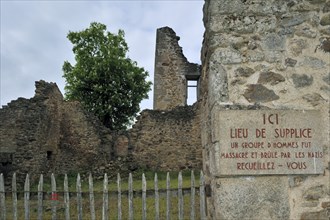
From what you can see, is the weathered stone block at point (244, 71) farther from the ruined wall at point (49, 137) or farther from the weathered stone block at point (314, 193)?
the ruined wall at point (49, 137)

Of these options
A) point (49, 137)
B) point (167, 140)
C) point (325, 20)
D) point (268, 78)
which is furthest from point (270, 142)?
point (49, 137)

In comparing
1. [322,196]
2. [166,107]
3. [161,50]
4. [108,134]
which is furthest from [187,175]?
[322,196]

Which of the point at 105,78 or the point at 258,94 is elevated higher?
the point at 105,78

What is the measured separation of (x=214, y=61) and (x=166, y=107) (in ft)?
52.8

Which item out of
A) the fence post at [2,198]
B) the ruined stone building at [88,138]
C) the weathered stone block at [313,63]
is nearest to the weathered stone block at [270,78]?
the weathered stone block at [313,63]

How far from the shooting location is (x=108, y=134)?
16.2 meters

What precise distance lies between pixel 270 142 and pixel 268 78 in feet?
2.08

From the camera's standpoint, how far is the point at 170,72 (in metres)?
20.5

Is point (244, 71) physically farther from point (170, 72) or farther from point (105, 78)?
point (105, 78)

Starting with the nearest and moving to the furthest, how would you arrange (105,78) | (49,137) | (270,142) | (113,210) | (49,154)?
(270,142), (113,210), (49,137), (49,154), (105,78)

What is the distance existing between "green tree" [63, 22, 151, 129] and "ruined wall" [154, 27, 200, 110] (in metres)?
4.56

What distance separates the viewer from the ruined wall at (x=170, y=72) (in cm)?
2039

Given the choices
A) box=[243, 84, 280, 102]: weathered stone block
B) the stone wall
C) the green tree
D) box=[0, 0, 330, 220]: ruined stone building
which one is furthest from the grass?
the green tree

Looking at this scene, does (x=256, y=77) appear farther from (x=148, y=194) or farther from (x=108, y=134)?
(x=108, y=134)
